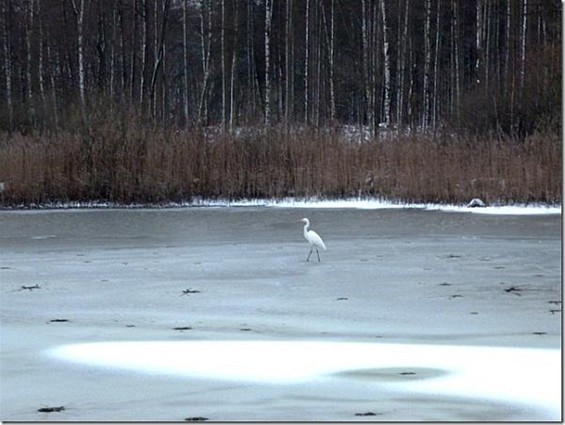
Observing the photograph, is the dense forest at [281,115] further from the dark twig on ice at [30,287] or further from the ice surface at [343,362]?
the ice surface at [343,362]

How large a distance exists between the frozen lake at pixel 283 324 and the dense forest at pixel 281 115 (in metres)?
4.04

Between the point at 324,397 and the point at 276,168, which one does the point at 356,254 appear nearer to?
the point at 324,397

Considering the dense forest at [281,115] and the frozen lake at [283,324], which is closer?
the frozen lake at [283,324]

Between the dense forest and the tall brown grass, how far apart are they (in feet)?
0.07

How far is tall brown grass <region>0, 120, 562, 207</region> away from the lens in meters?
16.3

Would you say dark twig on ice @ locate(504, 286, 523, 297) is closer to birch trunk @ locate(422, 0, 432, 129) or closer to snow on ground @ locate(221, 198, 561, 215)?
snow on ground @ locate(221, 198, 561, 215)

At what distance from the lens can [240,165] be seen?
17.2 m

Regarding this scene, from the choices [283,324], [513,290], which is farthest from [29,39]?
[283,324]

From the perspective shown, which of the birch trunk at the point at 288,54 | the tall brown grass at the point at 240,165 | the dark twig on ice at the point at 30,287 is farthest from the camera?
the birch trunk at the point at 288,54

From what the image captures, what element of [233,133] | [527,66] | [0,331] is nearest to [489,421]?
[0,331]

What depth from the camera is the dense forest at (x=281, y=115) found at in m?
16.7

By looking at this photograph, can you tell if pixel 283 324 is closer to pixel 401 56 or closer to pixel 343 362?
pixel 343 362

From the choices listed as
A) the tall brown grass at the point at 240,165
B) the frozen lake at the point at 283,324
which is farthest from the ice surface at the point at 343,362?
the tall brown grass at the point at 240,165

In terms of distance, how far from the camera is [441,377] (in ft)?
17.9
